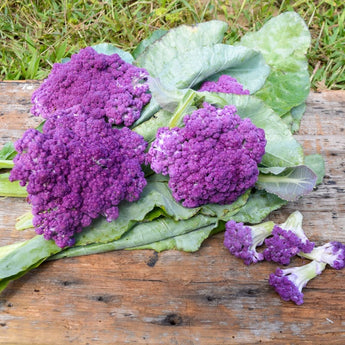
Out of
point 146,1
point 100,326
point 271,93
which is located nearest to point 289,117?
point 271,93

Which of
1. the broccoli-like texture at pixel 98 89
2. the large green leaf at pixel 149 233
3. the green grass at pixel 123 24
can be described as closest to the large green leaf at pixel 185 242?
the large green leaf at pixel 149 233

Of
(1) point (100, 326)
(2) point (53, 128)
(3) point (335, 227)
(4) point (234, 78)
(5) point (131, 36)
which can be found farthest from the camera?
(5) point (131, 36)

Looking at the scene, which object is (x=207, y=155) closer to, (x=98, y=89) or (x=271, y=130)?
(x=271, y=130)

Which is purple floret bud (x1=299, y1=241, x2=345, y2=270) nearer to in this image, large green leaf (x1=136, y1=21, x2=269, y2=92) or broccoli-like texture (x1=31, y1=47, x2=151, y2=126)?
large green leaf (x1=136, y1=21, x2=269, y2=92)

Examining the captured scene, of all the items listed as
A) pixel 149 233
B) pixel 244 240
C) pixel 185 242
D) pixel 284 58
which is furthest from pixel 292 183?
pixel 284 58

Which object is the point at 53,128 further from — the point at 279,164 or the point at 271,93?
the point at 271,93

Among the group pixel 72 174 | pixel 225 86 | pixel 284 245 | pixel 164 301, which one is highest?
pixel 225 86
